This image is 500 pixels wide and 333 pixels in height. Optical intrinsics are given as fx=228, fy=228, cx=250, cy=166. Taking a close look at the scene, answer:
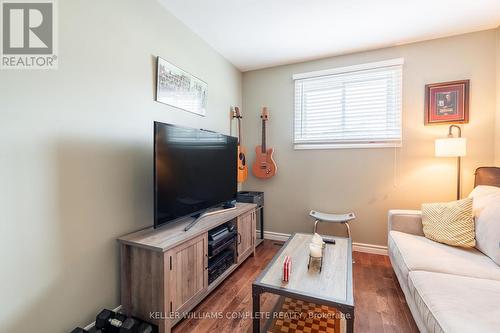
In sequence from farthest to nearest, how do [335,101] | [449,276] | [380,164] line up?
1. [335,101]
2. [380,164]
3. [449,276]

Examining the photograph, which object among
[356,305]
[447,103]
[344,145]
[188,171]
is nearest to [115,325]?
[188,171]

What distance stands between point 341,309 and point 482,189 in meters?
1.85

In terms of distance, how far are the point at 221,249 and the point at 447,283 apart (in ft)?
5.14

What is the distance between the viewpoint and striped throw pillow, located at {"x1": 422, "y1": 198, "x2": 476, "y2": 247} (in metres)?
1.79

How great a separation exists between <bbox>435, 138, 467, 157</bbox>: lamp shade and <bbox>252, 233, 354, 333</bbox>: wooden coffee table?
146 cm

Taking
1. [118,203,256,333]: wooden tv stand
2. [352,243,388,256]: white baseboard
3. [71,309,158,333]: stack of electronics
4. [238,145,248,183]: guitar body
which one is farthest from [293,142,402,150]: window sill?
[71,309,158,333]: stack of electronics

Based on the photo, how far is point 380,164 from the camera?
2.73 metres

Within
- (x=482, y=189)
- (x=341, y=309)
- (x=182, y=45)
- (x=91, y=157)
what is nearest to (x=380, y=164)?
(x=482, y=189)

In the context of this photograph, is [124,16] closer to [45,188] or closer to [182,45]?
[182,45]

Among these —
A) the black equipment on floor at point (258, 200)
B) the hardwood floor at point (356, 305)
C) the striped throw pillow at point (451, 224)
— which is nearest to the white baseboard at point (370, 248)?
the hardwood floor at point (356, 305)

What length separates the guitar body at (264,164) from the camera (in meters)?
3.16

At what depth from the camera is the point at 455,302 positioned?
1.13 meters

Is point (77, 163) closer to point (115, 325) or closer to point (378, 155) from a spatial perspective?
point (115, 325)

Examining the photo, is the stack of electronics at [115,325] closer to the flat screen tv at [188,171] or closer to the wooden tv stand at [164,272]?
the wooden tv stand at [164,272]
